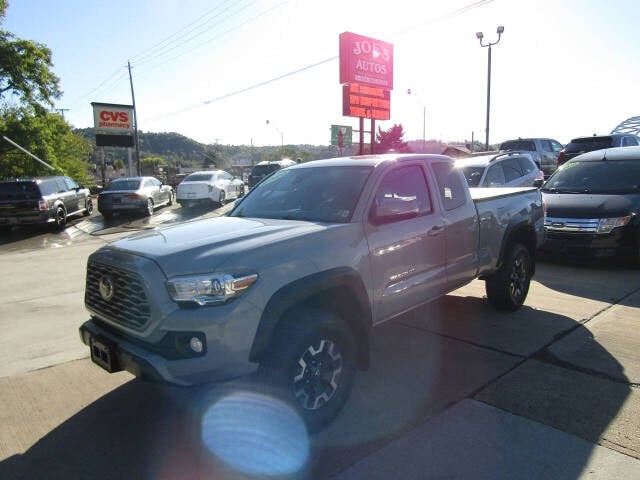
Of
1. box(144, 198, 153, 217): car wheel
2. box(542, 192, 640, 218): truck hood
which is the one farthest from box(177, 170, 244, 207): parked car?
box(542, 192, 640, 218): truck hood

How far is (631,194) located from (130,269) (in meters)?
8.26

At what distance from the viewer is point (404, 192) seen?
425 centimetres

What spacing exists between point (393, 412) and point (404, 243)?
4.32ft

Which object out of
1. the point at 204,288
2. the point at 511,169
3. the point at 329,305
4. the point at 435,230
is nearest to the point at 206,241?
the point at 204,288

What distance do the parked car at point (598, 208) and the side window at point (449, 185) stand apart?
4.02m

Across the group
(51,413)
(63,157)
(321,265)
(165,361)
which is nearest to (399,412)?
(321,265)

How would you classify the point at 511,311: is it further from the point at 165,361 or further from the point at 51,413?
the point at 51,413

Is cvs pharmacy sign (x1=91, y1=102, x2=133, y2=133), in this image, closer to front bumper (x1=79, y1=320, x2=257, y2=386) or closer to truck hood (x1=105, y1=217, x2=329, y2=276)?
truck hood (x1=105, y1=217, x2=329, y2=276)

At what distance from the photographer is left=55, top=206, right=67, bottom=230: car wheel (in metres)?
15.7

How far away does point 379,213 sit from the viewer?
12.2ft

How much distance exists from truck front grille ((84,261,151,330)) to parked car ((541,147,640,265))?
728cm

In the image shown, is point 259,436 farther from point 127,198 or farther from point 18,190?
point 127,198

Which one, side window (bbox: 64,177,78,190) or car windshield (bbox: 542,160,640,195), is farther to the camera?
side window (bbox: 64,177,78,190)

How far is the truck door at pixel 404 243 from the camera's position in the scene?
12.1ft
